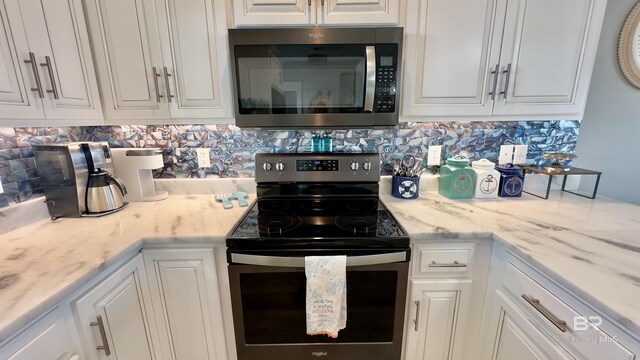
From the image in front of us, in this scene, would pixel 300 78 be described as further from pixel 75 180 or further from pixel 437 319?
pixel 437 319

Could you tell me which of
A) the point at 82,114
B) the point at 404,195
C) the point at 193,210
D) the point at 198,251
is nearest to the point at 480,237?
the point at 404,195

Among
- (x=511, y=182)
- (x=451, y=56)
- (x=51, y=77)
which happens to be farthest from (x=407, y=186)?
(x=51, y=77)

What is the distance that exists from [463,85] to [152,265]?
5.46 feet

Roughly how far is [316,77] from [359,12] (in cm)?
35

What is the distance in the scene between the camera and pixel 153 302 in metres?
1.13

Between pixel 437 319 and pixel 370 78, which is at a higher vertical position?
pixel 370 78

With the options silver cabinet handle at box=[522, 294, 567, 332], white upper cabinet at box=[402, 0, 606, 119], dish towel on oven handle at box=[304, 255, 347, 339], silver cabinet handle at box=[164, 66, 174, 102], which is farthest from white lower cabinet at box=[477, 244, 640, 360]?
silver cabinet handle at box=[164, 66, 174, 102]

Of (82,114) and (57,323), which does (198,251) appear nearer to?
(57,323)

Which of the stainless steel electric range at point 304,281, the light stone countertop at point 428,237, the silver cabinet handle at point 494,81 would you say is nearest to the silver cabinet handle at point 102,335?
the light stone countertop at point 428,237

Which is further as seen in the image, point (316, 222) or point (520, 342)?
point (316, 222)

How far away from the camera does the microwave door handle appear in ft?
3.82

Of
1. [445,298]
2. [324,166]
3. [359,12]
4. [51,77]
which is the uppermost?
[359,12]

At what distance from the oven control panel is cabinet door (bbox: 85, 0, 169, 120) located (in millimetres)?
576

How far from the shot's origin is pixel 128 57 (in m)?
1.23
